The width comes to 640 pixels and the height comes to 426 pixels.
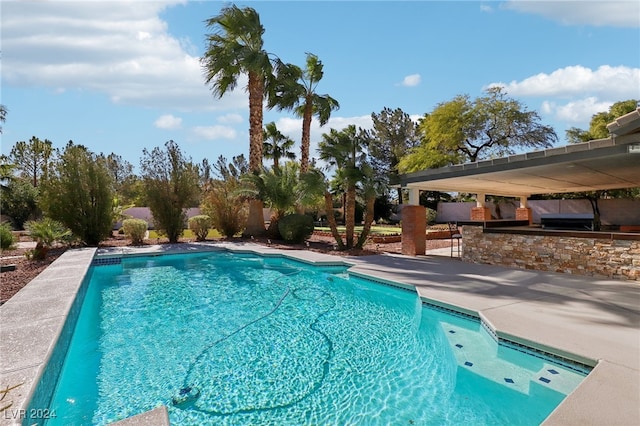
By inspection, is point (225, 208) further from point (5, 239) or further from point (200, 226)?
point (5, 239)

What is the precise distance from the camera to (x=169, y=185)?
17.9 m

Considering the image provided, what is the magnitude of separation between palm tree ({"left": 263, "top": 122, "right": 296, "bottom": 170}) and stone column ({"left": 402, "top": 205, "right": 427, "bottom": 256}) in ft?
65.7

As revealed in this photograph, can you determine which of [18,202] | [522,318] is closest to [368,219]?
[522,318]

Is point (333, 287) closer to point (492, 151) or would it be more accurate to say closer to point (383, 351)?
point (383, 351)

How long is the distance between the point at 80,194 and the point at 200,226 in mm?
5700

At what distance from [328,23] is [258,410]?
13.2m

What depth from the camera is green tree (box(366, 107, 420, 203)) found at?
131 feet

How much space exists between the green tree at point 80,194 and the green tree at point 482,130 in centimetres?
2231

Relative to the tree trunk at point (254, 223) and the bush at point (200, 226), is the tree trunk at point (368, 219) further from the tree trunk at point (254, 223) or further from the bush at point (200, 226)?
the bush at point (200, 226)

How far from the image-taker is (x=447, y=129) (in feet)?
91.5

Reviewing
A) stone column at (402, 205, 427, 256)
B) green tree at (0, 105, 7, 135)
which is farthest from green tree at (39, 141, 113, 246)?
stone column at (402, 205, 427, 256)

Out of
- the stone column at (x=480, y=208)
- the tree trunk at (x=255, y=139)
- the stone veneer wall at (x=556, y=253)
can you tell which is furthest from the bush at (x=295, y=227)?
the stone column at (x=480, y=208)

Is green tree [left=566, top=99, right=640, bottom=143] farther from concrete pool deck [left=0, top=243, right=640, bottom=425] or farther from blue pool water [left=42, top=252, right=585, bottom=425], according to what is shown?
blue pool water [left=42, top=252, right=585, bottom=425]

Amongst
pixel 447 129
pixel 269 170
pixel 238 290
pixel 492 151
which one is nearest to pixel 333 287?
pixel 238 290
